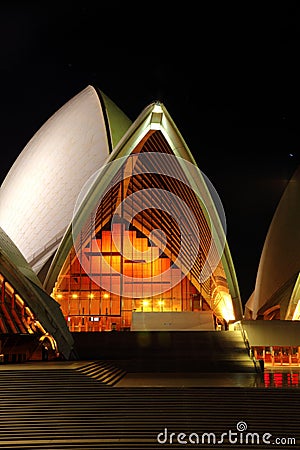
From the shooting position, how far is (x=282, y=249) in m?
22.2

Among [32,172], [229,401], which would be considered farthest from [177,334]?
[32,172]

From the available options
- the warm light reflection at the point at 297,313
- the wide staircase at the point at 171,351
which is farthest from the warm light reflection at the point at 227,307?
the wide staircase at the point at 171,351

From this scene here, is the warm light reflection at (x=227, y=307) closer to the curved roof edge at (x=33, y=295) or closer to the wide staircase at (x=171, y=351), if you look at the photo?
the wide staircase at (x=171, y=351)

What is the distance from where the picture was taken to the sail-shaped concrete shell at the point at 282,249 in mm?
21328

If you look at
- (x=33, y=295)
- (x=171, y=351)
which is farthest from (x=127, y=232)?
(x=33, y=295)

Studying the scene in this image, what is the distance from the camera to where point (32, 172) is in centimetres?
2559

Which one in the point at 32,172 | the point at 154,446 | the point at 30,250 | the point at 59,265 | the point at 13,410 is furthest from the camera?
the point at 32,172

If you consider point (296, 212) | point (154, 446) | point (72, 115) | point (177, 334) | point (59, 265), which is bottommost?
point (154, 446)

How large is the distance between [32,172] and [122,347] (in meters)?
12.5

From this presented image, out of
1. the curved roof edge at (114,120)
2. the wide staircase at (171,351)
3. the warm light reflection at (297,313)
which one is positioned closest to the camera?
the wide staircase at (171,351)

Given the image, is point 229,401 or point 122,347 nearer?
point 229,401

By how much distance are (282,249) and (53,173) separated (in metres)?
10.6

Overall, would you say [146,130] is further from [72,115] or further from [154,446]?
[154,446]

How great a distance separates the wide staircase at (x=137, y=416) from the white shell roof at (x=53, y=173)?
477 inches
